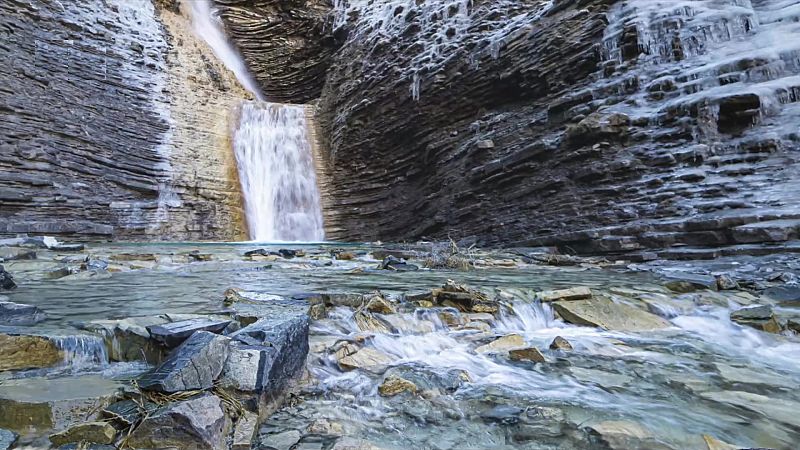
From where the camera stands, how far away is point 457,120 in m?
12.7

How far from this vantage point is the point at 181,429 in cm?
141

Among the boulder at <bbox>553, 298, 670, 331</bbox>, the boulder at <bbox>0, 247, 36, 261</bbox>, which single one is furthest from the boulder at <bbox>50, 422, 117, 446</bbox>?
the boulder at <bbox>0, 247, 36, 261</bbox>

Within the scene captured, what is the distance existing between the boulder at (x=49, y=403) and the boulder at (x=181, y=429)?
25cm

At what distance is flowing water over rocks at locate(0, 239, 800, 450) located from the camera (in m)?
1.62

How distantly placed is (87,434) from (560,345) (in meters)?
2.57

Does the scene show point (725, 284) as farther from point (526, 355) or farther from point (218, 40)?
point (218, 40)

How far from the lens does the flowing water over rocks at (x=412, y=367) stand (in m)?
1.62

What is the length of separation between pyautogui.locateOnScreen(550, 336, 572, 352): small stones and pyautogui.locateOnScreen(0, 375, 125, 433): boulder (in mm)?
2450

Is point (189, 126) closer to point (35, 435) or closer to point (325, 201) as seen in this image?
point (325, 201)

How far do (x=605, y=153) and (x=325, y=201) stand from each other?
1017cm

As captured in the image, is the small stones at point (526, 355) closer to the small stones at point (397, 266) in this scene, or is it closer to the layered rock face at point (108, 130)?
the small stones at point (397, 266)

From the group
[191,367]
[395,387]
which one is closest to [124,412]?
[191,367]

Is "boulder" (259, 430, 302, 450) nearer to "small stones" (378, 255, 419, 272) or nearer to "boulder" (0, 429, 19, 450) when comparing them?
"boulder" (0, 429, 19, 450)

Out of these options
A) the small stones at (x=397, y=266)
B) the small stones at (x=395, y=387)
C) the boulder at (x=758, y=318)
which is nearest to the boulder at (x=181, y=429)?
the small stones at (x=395, y=387)
